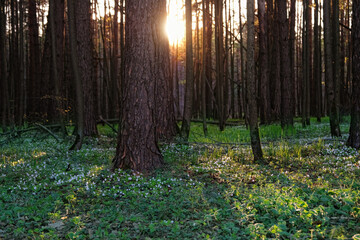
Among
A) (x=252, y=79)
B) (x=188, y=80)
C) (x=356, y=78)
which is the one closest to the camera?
(x=252, y=79)

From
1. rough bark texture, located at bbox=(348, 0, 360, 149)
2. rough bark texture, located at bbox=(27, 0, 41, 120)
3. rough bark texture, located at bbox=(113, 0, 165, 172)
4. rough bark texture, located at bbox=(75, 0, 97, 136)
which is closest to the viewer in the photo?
rough bark texture, located at bbox=(113, 0, 165, 172)

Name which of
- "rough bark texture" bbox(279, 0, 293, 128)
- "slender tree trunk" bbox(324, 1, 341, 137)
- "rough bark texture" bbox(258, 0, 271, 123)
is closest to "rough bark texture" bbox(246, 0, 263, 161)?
"slender tree trunk" bbox(324, 1, 341, 137)

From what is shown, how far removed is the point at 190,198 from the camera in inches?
185

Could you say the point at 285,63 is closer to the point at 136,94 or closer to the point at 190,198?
the point at 136,94

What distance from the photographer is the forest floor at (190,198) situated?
12.0 feet

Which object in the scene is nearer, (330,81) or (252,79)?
(252,79)

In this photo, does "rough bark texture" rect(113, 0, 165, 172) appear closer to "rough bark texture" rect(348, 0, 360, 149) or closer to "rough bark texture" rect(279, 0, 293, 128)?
"rough bark texture" rect(348, 0, 360, 149)

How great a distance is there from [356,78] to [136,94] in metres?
5.84

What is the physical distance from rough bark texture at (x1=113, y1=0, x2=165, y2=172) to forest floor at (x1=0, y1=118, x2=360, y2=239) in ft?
1.43

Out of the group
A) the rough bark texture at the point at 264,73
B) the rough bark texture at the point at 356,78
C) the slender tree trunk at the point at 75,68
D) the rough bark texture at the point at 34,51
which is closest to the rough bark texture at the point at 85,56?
the slender tree trunk at the point at 75,68

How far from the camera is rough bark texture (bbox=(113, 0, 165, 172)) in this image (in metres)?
6.26

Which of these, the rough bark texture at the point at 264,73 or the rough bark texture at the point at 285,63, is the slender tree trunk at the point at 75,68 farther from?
the rough bark texture at the point at 264,73

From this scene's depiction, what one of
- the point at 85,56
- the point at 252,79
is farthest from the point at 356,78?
the point at 85,56

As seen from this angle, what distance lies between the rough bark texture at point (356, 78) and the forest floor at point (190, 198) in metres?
0.57
